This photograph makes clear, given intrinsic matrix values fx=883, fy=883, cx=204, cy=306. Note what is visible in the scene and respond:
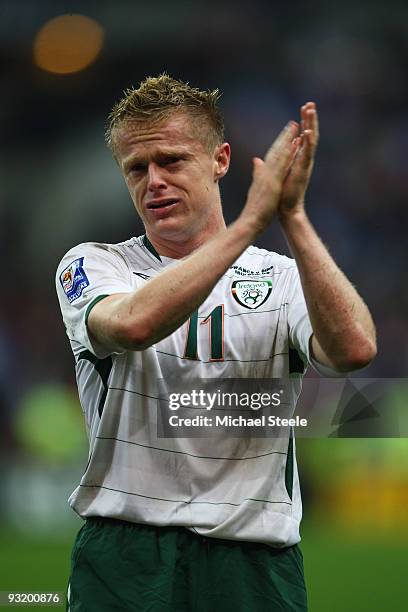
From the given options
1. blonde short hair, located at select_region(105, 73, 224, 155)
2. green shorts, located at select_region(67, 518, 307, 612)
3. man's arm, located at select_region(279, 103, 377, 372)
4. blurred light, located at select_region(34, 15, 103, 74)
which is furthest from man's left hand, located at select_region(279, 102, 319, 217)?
blurred light, located at select_region(34, 15, 103, 74)

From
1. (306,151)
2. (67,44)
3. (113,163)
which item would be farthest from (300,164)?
(113,163)

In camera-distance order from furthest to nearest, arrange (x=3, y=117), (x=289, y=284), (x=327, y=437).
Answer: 1. (x=3, y=117)
2. (x=327, y=437)
3. (x=289, y=284)

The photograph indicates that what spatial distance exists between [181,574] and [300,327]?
1.96ft

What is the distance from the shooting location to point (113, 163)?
656cm

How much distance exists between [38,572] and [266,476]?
113 inches

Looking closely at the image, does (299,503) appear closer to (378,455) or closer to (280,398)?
(280,398)

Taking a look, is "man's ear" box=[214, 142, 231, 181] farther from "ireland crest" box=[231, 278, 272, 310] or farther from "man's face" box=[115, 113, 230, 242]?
"ireland crest" box=[231, 278, 272, 310]

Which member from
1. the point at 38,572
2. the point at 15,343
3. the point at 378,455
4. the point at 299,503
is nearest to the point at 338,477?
the point at 378,455

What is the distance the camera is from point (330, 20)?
6.82 meters

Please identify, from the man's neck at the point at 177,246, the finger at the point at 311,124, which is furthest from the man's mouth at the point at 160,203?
the finger at the point at 311,124

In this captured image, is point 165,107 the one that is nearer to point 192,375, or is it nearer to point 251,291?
point 251,291

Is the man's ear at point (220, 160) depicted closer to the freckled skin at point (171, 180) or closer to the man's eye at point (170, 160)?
the freckled skin at point (171, 180)

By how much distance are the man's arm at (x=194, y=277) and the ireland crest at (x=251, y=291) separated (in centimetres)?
36

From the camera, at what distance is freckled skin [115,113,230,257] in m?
2.10
